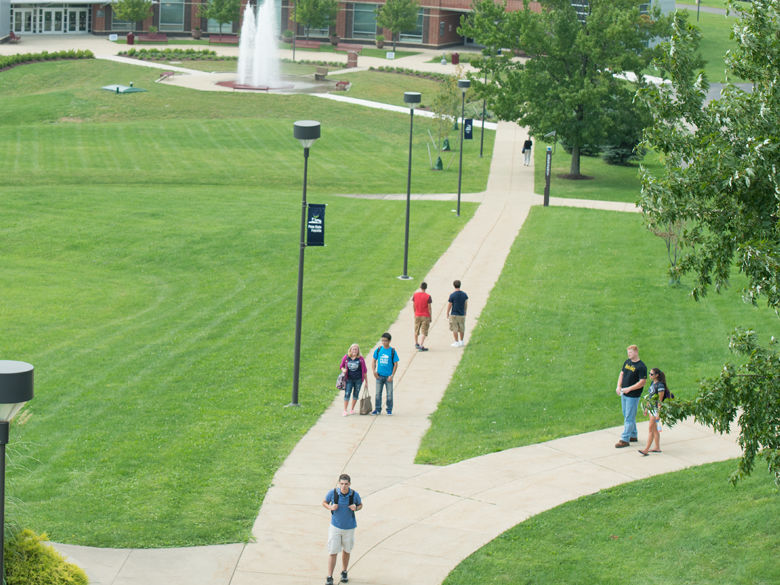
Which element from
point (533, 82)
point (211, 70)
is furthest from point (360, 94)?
point (533, 82)

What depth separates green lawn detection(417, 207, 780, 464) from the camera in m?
19.7

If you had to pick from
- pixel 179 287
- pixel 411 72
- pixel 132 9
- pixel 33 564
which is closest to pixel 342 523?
pixel 33 564

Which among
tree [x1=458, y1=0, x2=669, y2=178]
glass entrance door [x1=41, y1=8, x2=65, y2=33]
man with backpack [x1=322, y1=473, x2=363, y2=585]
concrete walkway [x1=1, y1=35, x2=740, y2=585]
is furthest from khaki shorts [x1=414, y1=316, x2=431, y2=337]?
glass entrance door [x1=41, y1=8, x2=65, y2=33]

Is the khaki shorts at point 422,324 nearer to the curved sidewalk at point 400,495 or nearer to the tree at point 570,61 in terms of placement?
the curved sidewalk at point 400,495

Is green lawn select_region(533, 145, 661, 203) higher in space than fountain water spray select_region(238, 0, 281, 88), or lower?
lower

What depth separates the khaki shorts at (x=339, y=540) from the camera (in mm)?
13445

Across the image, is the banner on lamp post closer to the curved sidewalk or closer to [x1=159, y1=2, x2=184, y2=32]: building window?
the curved sidewalk

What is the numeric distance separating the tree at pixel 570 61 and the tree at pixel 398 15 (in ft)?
122

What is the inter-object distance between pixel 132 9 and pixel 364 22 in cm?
1953

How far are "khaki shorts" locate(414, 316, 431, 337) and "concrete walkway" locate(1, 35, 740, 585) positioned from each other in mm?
1091

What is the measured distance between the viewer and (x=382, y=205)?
42031 millimetres

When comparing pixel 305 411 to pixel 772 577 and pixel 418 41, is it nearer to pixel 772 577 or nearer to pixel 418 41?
pixel 772 577

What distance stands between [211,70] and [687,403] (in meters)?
→ 68.1

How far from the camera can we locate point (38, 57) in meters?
74.3
